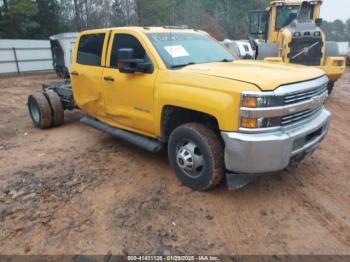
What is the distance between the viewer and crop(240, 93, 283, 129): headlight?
10.0ft

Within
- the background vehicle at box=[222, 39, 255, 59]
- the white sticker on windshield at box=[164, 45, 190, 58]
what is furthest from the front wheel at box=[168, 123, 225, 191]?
the background vehicle at box=[222, 39, 255, 59]

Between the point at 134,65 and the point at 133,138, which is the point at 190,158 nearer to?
the point at 133,138

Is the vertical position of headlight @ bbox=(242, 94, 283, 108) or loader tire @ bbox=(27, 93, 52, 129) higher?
headlight @ bbox=(242, 94, 283, 108)

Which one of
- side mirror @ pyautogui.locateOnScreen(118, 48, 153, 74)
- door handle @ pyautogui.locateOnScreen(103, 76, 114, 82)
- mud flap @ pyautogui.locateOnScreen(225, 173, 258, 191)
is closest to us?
mud flap @ pyautogui.locateOnScreen(225, 173, 258, 191)

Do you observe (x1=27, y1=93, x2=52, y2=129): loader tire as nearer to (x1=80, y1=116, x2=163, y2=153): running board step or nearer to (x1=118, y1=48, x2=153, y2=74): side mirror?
(x1=80, y1=116, x2=163, y2=153): running board step

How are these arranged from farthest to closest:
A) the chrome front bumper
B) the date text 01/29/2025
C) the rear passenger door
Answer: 1. the rear passenger door
2. the chrome front bumper
3. the date text 01/29/2025

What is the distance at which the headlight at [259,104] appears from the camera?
3052 mm

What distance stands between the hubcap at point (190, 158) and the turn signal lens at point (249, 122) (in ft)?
2.56

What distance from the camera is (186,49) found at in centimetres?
445

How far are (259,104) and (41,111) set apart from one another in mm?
5408

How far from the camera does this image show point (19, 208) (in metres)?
3.68

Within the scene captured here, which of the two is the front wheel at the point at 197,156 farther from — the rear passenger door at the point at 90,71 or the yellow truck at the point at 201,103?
the rear passenger door at the point at 90,71

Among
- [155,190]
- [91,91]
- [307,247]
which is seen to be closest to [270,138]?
[307,247]

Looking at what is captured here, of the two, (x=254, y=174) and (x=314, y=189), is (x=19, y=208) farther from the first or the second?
(x=314, y=189)
